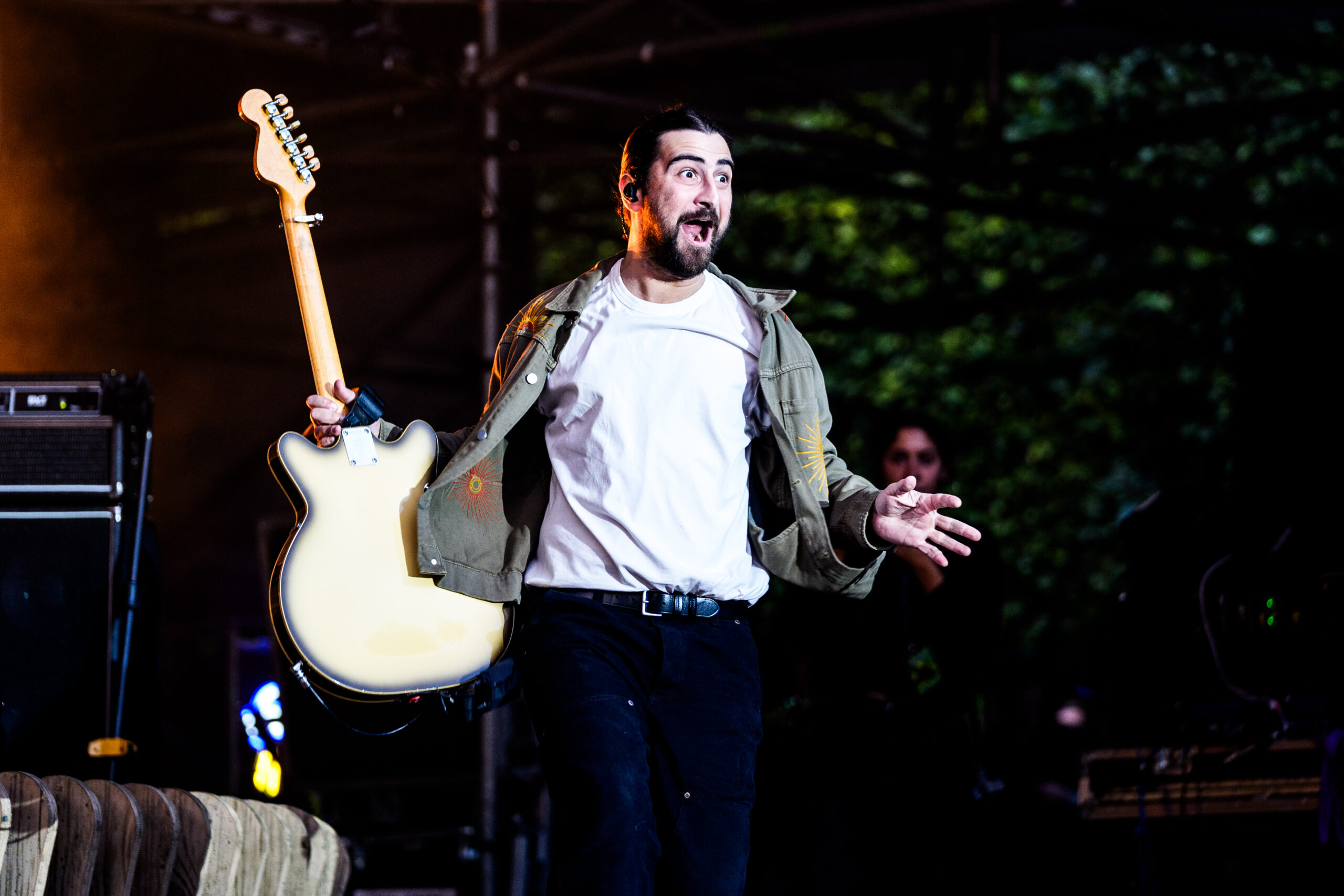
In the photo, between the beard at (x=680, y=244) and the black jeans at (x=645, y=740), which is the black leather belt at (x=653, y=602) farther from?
the beard at (x=680, y=244)

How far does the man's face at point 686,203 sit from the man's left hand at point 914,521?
2.28ft

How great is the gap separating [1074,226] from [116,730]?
474 centimetres

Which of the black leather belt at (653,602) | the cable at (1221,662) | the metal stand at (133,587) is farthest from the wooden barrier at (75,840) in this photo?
the cable at (1221,662)

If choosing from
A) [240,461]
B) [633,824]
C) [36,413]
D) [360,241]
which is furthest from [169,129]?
[633,824]

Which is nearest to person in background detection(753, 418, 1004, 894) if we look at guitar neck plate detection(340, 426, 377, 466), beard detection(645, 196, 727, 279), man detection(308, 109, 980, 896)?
man detection(308, 109, 980, 896)

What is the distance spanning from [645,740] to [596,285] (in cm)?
111

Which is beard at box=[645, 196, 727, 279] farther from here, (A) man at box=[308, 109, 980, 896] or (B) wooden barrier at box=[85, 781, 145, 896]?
(B) wooden barrier at box=[85, 781, 145, 896]

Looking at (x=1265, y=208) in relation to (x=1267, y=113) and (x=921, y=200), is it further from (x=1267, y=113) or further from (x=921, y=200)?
(x=921, y=200)

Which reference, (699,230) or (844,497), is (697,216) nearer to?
(699,230)

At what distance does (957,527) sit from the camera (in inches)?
120

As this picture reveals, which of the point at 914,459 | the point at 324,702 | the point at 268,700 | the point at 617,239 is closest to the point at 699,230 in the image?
the point at 324,702

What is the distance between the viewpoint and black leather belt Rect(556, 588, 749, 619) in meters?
2.97

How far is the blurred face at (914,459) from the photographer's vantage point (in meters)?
5.39

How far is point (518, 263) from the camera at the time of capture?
29.0 ft
